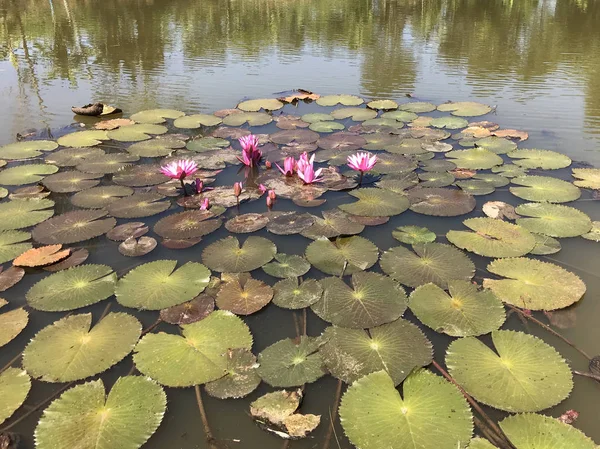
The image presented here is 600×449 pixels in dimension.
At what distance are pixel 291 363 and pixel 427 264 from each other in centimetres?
125

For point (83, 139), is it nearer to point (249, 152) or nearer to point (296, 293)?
point (249, 152)

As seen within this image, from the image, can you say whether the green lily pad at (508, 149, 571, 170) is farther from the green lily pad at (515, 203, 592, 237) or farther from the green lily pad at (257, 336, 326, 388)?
the green lily pad at (257, 336, 326, 388)

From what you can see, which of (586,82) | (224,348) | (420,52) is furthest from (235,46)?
(224,348)

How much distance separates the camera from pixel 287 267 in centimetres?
286

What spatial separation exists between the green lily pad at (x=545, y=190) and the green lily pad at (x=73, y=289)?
11.4 feet

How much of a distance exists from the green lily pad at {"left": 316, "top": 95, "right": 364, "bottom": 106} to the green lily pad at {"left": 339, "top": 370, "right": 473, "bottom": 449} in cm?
493

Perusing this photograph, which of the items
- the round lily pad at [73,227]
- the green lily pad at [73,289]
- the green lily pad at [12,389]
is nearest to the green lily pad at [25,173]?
the round lily pad at [73,227]

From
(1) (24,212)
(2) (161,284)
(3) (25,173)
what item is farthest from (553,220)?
(3) (25,173)

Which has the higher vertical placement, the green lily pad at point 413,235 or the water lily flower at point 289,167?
the water lily flower at point 289,167

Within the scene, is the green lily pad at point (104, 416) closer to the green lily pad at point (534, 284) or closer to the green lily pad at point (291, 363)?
the green lily pad at point (291, 363)

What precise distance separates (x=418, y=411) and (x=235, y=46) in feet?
34.5

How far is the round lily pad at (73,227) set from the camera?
3178mm

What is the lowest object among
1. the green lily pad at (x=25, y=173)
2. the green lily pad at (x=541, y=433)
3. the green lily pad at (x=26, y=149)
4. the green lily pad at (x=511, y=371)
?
the green lily pad at (x=541, y=433)

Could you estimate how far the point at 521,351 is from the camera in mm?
2182
